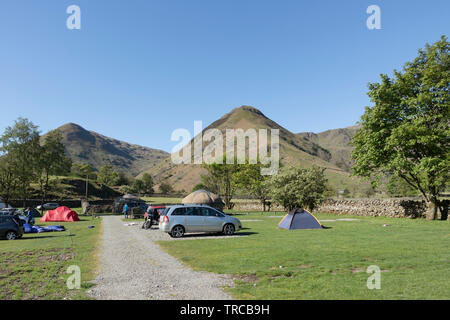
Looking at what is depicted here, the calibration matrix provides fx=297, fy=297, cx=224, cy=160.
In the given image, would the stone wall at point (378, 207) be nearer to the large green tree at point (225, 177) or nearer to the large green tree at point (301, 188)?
the large green tree at point (301, 188)

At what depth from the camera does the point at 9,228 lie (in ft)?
58.0

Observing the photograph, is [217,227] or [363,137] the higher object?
[363,137]

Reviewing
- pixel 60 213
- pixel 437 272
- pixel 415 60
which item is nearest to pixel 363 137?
pixel 415 60

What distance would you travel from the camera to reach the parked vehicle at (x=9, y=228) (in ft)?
57.8

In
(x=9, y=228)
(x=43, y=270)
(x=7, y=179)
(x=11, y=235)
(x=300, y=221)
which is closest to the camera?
(x=43, y=270)

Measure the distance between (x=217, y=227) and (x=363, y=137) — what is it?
1795 cm

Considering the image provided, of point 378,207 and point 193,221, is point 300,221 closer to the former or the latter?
point 193,221

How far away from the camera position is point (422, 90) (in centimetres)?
2512

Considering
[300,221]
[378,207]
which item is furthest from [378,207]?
[300,221]

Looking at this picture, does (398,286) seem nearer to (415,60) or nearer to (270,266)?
(270,266)

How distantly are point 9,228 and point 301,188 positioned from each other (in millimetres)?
32272

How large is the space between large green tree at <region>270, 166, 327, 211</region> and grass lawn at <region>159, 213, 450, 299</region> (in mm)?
25867

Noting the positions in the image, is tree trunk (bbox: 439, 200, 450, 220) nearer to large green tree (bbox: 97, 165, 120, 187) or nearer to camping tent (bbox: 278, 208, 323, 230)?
camping tent (bbox: 278, 208, 323, 230)

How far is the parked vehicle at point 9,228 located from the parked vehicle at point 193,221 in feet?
29.4
